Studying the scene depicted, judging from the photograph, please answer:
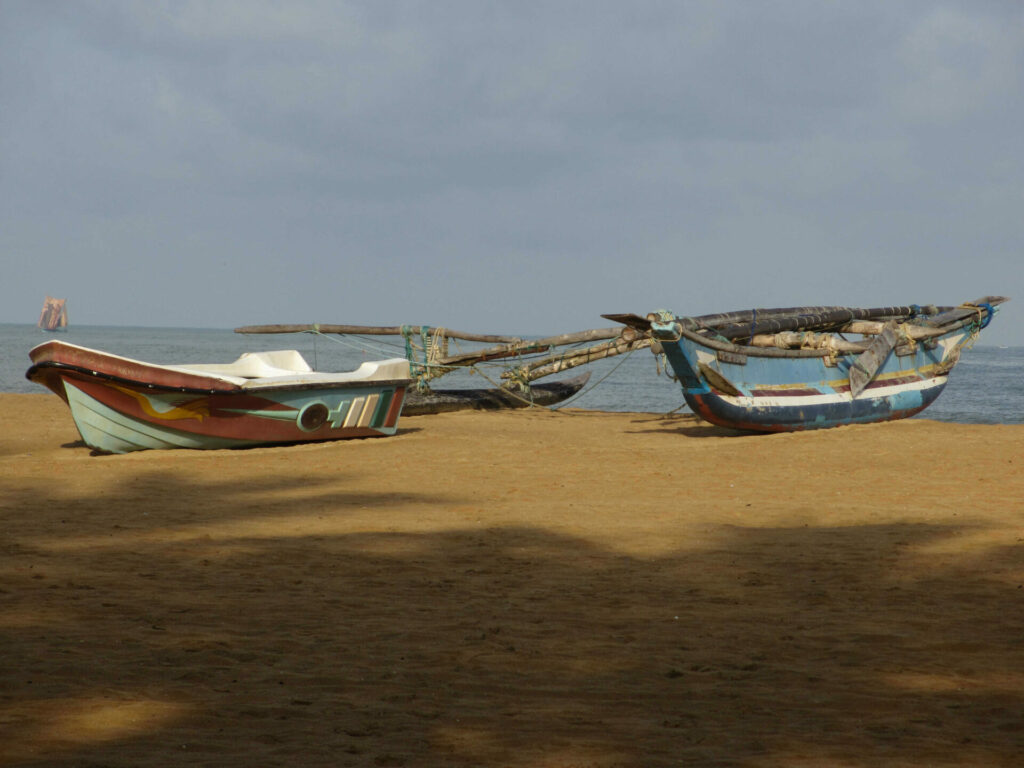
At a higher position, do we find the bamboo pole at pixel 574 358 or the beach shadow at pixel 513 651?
the bamboo pole at pixel 574 358

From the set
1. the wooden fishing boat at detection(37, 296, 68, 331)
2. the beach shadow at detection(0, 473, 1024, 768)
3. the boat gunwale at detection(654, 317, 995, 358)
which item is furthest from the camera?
the wooden fishing boat at detection(37, 296, 68, 331)

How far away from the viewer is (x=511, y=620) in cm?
521

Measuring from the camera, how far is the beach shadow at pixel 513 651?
3.46m

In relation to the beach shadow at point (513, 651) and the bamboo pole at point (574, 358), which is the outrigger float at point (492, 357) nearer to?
the bamboo pole at point (574, 358)

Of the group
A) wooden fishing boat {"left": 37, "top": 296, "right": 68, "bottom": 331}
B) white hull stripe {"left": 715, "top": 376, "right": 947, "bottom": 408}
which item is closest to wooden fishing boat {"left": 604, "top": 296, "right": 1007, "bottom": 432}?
white hull stripe {"left": 715, "top": 376, "right": 947, "bottom": 408}

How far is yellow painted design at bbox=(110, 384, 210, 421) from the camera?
1222cm

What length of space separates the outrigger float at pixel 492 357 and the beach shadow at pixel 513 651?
11346mm

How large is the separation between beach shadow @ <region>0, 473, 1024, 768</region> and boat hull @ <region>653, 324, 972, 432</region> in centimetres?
650

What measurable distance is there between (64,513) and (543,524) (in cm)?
406

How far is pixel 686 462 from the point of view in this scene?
40.0 ft

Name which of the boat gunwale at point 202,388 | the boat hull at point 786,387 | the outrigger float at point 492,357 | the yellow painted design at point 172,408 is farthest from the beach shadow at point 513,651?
the outrigger float at point 492,357

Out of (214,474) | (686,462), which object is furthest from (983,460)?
(214,474)

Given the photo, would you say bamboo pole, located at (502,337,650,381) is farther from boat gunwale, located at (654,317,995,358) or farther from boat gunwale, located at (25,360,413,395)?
boat gunwale, located at (25,360,413,395)

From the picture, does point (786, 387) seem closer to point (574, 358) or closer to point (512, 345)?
point (574, 358)
